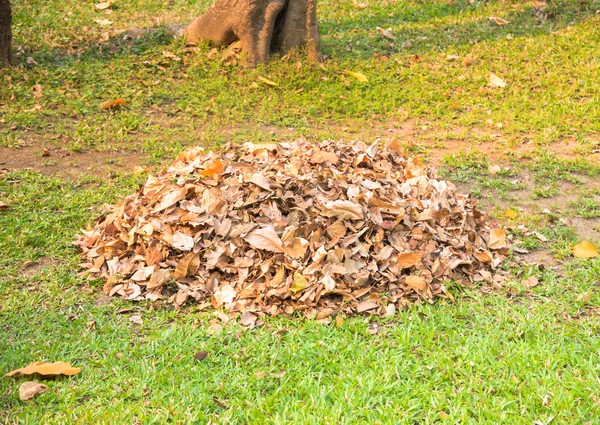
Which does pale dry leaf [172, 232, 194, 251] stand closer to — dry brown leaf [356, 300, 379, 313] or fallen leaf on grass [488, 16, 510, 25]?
dry brown leaf [356, 300, 379, 313]

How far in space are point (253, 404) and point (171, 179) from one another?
7.27 feet

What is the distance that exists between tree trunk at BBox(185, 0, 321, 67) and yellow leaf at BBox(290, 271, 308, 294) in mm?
4722

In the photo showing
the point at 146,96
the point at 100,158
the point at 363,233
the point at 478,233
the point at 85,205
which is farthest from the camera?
the point at 146,96

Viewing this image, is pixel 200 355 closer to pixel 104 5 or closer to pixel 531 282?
pixel 531 282

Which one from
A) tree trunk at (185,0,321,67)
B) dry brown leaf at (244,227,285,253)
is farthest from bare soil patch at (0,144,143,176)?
tree trunk at (185,0,321,67)

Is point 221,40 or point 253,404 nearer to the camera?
point 253,404

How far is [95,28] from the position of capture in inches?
382

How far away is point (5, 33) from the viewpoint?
7.82 metres

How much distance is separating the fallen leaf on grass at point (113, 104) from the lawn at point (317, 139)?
0.46 feet

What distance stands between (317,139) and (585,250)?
299cm

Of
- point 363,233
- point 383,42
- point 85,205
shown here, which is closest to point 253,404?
point 363,233

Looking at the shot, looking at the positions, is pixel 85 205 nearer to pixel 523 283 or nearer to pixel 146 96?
pixel 146 96

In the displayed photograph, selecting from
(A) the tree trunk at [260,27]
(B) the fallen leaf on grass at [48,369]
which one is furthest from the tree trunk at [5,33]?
(B) the fallen leaf on grass at [48,369]

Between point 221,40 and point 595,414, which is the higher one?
point 221,40
